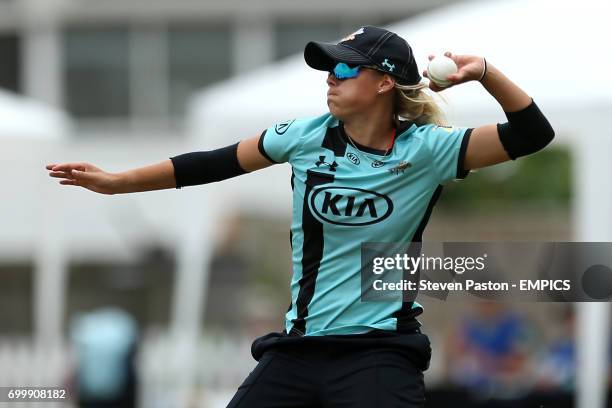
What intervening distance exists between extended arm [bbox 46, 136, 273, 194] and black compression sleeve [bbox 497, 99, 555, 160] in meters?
0.87

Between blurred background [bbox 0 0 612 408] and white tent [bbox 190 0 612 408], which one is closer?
white tent [bbox 190 0 612 408]

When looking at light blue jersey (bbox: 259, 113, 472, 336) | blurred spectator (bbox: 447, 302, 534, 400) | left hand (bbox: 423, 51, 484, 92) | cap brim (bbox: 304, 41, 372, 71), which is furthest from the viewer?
blurred spectator (bbox: 447, 302, 534, 400)

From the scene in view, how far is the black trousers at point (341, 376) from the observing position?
405 centimetres

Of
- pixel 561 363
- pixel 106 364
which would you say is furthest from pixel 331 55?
pixel 106 364

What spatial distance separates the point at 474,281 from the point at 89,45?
1844 centimetres

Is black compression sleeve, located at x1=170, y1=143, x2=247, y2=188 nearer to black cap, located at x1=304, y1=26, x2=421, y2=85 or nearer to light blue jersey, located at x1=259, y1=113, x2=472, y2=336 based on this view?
light blue jersey, located at x1=259, y1=113, x2=472, y2=336

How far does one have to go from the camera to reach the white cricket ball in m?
3.97

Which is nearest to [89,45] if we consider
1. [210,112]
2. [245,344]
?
[245,344]

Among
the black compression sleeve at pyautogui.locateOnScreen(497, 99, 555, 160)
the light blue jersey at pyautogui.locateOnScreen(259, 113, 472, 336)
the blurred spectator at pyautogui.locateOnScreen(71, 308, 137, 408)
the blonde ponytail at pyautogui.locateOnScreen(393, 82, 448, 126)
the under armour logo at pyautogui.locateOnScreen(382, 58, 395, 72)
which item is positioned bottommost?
the blurred spectator at pyautogui.locateOnScreen(71, 308, 137, 408)

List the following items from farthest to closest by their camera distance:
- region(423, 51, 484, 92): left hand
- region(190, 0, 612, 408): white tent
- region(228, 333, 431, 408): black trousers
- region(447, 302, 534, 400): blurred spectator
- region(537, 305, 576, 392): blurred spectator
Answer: region(447, 302, 534, 400): blurred spectator → region(537, 305, 576, 392): blurred spectator → region(190, 0, 612, 408): white tent → region(228, 333, 431, 408): black trousers → region(423, 51, 484, 92): left hand

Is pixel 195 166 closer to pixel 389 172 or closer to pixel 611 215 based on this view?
pixel 389 172

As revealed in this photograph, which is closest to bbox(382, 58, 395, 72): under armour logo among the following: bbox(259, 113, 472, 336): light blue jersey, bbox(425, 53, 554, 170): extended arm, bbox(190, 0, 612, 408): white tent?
bbox(259, 113, 472, 336): light blue jersey

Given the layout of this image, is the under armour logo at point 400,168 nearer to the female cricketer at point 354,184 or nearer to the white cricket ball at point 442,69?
the female cricketer at point 354,184

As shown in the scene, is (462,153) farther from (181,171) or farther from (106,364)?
(106,364)
